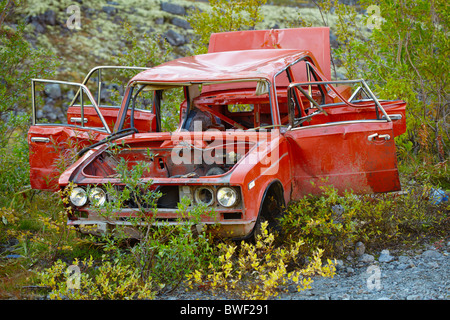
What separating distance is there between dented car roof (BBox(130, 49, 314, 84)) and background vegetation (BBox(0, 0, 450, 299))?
152 cm

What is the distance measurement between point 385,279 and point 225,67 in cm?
292

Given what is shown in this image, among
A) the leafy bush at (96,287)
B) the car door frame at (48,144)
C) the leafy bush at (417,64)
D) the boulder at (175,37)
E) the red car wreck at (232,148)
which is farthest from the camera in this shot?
the boulder at (175,37)

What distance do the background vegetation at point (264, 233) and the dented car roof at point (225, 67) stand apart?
1518 millimetres

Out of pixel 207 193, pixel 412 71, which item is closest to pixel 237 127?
pixel 207 193

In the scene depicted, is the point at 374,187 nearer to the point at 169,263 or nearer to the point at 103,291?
the point at 169,263

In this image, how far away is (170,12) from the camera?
31.6 meters

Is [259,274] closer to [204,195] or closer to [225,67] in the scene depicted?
[204,195]

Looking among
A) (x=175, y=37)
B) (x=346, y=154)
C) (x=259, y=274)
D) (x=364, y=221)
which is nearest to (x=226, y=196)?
(x=259, y=274)

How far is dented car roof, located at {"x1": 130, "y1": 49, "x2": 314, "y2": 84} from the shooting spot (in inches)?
221

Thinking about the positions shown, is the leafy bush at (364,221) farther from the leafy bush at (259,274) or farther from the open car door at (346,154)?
the leafy bush at (259,274)

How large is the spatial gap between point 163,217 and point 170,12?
94.1ft

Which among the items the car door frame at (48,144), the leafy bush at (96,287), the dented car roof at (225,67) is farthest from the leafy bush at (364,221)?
the car door frame at (48,144)

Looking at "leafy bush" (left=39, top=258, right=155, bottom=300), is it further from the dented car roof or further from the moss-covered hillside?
the moss-covered hillside

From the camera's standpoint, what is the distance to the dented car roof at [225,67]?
5621mm
